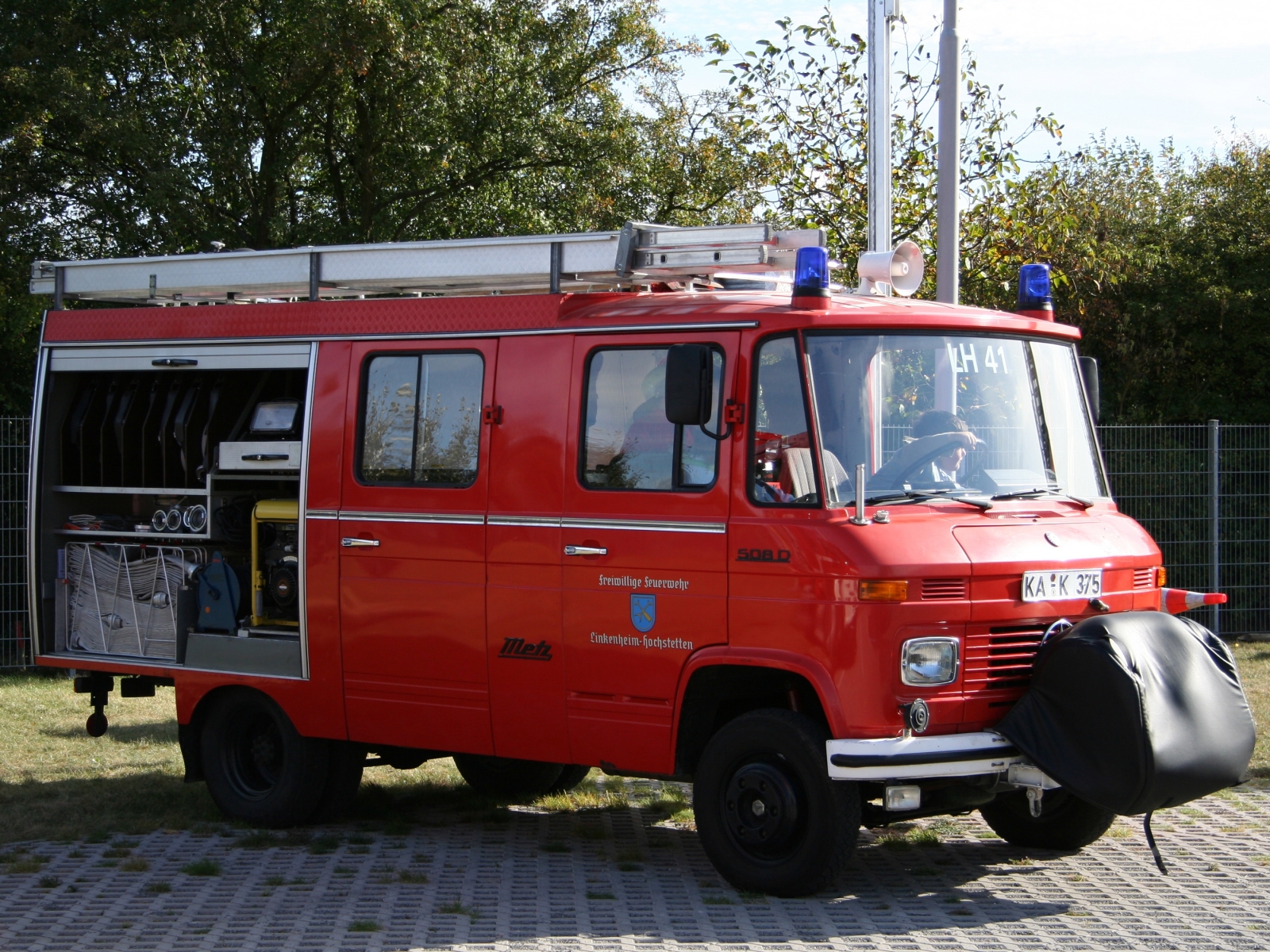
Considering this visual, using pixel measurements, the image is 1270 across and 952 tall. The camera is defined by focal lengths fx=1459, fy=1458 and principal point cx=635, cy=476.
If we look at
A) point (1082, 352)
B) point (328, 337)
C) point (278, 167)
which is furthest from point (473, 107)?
point (328, 337)

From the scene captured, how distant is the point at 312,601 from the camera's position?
806cm

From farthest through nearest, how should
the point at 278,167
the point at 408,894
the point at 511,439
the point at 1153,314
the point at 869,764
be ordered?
the point at 1153,314
the point at 278,167
the point at 511,439
the point at 408,894
the point at 869,764

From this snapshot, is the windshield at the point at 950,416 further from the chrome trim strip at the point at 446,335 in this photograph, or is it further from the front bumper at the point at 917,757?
the front bumper at the point at 917,757

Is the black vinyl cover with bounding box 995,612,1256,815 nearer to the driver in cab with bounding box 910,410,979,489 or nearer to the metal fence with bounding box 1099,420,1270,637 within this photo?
the driver in cab with bounding box 910,410,979,489

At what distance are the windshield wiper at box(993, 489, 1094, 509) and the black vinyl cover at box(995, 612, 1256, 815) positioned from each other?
2.35 ft

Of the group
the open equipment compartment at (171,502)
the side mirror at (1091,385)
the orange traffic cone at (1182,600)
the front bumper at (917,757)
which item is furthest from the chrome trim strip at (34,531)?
the orange traffic cone at (1182,600)

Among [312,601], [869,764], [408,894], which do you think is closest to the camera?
[869,764]

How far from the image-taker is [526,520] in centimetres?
725

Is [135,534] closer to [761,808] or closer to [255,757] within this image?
[255,757]

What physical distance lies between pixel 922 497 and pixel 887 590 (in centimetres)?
61

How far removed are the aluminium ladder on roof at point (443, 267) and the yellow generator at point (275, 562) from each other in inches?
50.5

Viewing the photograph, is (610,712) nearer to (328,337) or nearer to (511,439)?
(511,439)

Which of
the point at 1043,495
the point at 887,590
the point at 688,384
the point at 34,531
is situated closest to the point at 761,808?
the point at 887,590

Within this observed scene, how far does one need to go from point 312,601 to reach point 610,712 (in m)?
2.03
